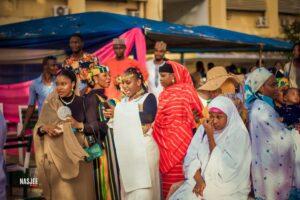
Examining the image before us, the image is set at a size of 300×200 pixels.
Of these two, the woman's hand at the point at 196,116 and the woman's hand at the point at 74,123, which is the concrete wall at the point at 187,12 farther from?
the woman's hand at the point at 74,123

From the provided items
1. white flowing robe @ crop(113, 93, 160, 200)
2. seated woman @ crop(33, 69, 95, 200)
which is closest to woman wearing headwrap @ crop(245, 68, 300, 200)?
white flowing robe @ crop(113, 93, 160, 200)

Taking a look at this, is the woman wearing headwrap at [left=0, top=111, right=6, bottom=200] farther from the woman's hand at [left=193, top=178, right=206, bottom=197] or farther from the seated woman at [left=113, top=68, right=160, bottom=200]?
the woman's hand at [left=193, top=178, right=206, bottom=197]

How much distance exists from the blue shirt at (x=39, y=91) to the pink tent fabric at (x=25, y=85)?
0.88 metres

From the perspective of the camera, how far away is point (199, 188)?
5.50m

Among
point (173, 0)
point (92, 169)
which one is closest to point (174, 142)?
point (92, 169)

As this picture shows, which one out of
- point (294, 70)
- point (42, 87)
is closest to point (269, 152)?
point (294, 70)

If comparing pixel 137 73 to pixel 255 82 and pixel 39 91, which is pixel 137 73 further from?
pixel 39 91

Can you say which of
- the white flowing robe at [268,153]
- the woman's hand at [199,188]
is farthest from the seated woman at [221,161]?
the white flowing robe at [268,153]

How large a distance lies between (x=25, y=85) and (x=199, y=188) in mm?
6012

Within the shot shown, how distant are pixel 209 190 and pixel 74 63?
256cm

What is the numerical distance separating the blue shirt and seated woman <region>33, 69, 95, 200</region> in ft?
9.70

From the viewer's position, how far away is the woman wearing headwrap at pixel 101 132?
19.4 ft

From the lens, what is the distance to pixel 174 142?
633 centimetres

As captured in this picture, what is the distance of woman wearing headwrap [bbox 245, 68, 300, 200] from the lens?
5918 mm
